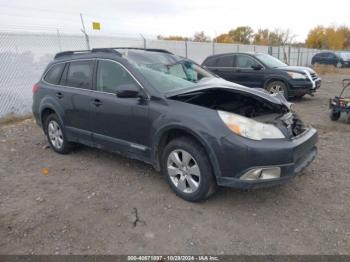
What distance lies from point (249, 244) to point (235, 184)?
0.59 m

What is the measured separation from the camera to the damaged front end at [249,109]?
310 cm

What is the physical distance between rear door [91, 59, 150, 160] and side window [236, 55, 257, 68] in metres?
6.75

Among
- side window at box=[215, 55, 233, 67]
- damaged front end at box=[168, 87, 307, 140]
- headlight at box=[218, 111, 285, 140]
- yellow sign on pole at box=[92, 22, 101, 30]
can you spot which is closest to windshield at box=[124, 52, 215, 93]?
damaged front end at box=[168, 87, 307, 140]

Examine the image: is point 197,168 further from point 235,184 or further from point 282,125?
point 282,125

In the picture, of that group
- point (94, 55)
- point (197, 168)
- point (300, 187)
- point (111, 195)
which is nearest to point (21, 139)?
point (94, 55)

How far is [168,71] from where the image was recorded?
4121mm

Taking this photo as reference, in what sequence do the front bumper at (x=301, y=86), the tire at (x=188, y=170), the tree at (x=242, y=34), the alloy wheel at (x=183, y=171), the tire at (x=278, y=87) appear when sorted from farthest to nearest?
the tree at (x=242, y=34) < the tire at (x=278, y=87) < the front bumper at (x=301, y=86) < the alloy wheel at (x=183, y=171) < the tire at (x=188, y=170)

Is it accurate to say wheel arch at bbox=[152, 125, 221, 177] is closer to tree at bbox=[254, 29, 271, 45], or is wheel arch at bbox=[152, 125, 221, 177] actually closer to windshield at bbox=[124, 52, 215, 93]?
windshield at bbox=[124, 52, 215, 93]

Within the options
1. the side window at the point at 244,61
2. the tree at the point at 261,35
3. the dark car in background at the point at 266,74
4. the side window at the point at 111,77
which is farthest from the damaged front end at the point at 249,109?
the tree at the point at 261,35

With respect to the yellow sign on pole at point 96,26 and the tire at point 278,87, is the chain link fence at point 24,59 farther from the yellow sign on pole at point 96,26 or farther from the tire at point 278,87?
the tire at point 278,87

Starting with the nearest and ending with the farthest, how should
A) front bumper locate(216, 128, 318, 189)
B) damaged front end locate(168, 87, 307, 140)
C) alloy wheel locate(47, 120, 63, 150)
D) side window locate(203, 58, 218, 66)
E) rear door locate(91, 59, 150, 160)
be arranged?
front bumper locate(216, 128, 318, 189), damaged front end locate(168, 87, 307, 140), rear door locate(91, 59, 150, 160), alloy wheel locate(47, 120, 63, 150), side window locate(203, 58, 218, 66)

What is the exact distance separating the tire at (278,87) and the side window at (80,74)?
6416mm

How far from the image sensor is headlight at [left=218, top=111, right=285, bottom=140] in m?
3.02

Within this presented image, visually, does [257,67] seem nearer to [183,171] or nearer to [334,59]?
[183,171]
